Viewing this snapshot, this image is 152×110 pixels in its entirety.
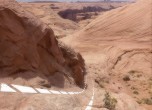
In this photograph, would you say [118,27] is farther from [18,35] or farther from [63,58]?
[18,35]

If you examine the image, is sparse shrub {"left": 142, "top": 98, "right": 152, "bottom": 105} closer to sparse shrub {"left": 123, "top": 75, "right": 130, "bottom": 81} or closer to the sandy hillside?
the sandy hillside

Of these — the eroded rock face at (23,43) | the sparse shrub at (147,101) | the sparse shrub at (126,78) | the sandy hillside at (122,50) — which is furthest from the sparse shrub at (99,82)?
the eroded rock face at (23,43)

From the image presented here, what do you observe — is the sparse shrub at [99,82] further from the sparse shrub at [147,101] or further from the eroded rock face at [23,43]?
the eroded rock face at [23,43]

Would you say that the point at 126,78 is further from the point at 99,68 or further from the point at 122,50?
the point at 122,50

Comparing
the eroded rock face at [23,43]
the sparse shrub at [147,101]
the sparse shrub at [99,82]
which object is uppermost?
the eroded rock face at [23,43]

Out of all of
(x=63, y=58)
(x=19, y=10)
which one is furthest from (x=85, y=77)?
(x=19, y=10)

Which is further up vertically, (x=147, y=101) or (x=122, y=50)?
(x=147, y=101)

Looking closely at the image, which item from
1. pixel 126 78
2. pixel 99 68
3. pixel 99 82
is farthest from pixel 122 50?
pixel 99 82
